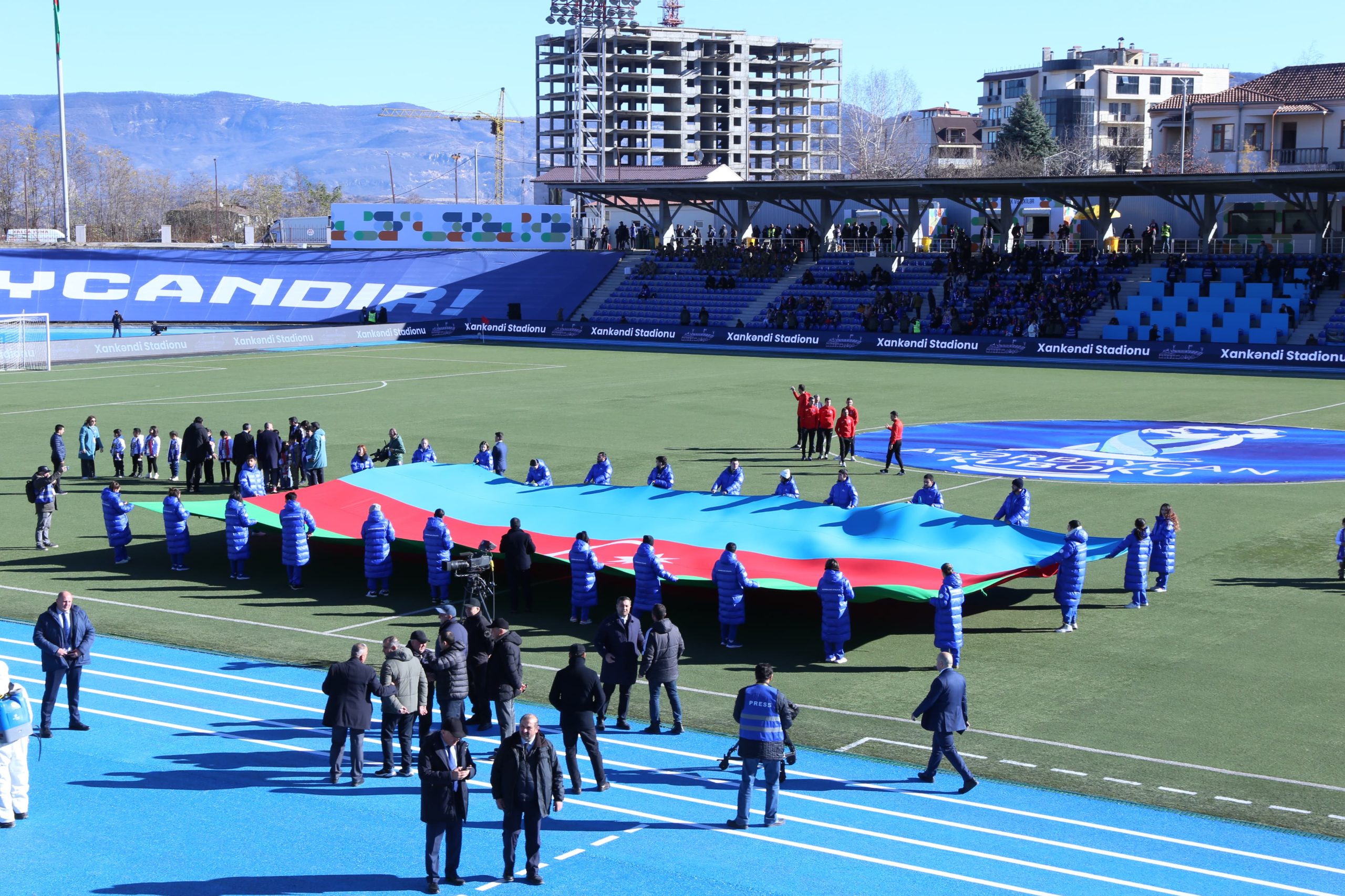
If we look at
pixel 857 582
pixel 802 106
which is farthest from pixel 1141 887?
pixel 802 106

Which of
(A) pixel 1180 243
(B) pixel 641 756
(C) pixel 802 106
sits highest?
(C) pixel 802 106

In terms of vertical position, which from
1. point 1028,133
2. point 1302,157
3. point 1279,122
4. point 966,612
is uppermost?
point 1028,133

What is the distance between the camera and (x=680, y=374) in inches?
2239

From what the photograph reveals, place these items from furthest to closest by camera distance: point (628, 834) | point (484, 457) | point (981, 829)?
point (484, 457)
point (981, 829)
point (628, 834)

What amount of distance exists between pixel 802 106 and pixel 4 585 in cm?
16784

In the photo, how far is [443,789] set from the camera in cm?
1118

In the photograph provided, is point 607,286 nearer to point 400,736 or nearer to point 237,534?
point 237,534

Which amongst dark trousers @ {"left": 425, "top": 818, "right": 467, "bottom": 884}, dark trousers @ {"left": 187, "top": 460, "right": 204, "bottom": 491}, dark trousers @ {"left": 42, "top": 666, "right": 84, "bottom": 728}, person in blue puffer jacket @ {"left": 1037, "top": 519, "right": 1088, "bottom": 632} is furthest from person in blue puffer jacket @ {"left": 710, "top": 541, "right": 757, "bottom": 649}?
dark trousers @ {"left": 187, "top": 460, "right": 204, "bottom": 491}

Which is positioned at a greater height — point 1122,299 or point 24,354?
point 1122,299

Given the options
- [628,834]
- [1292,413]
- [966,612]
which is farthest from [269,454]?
[1292,413]

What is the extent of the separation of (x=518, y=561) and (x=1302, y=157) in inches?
3509

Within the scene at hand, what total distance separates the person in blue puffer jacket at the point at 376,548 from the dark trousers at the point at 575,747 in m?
8.97

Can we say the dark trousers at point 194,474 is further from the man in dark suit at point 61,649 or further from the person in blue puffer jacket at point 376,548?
the man in dark suit at point 61,649

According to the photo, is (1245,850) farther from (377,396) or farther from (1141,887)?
(377,396)
